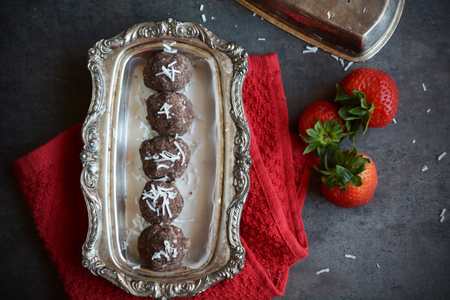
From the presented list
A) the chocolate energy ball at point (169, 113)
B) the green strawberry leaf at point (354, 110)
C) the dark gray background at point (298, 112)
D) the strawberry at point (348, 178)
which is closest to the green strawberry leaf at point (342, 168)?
the strawberry at point (348, 178)

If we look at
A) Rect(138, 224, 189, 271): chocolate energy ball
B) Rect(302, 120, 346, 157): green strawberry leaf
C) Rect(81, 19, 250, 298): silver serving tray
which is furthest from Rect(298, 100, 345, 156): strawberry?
Rect(138, 224, 189, 271): chocolate energy ball

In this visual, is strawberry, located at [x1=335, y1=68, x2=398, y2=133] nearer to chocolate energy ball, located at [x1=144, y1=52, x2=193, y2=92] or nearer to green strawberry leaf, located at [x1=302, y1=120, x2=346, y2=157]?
green strawberry leaf, located at [x1=302, y1=120, x2=346, y2=157]

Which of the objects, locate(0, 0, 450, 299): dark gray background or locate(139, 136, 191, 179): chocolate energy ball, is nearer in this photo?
locate(139, 136, 191, 179): chocolate energy ball

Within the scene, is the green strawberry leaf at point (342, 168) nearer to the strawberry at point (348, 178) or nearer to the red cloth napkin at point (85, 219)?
the strawberry at point (348, 178)

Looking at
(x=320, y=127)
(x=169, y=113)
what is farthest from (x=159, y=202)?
(x=320, y=127)

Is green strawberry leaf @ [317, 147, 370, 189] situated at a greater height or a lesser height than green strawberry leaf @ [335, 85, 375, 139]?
lesser

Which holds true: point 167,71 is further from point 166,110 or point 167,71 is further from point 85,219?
point 85,219
